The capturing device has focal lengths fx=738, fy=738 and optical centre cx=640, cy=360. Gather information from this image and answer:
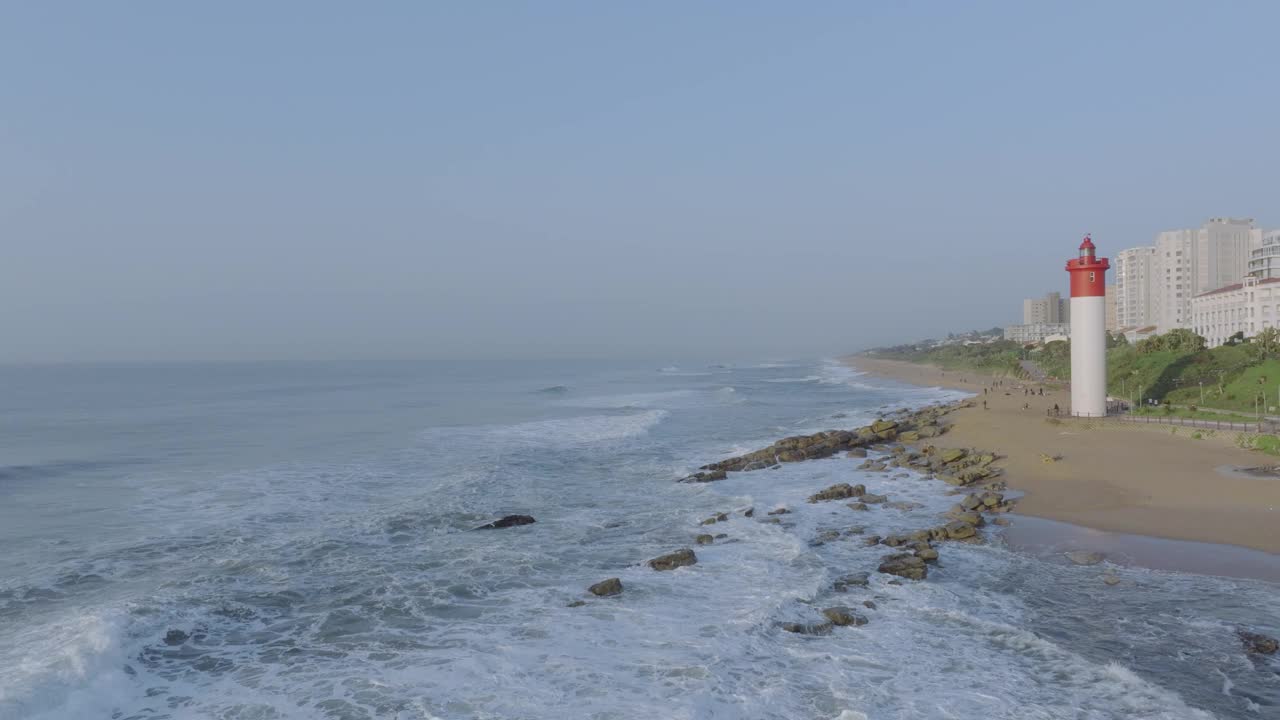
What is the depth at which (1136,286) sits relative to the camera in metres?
133

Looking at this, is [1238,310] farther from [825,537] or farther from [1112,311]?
[1112,311]

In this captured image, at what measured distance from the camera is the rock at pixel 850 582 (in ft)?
49.8

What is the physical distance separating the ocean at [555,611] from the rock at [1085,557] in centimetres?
34

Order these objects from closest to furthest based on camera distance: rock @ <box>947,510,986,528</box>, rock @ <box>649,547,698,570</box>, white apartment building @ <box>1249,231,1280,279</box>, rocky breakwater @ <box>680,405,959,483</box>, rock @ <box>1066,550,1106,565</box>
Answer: rock @ <box>1066,550,1106,565</box> < rock @ <box>649,547,698,570</box> < rock @ <box>947,510,986,528</box> < rocky breakwater @ <box>680,405,959,483</box> < white apartment building @ <box>1249,231,1280,279</box>

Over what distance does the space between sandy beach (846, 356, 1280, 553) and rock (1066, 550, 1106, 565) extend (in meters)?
2.51

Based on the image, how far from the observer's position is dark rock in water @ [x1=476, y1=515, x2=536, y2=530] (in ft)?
68.3

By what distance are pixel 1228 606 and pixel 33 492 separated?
34971 millimetres

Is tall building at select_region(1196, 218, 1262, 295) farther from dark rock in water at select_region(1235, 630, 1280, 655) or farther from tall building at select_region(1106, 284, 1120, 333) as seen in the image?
→ dark rock in water at select_region(1235, 630, 1280, 655)

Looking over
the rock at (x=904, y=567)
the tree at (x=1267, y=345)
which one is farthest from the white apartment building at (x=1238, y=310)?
the rock at (x=904, y=567)

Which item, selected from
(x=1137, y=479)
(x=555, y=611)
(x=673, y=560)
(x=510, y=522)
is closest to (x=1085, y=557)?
(x=1137, y=479)

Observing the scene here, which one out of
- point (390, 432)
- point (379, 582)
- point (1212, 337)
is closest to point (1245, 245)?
point (1212, 337)

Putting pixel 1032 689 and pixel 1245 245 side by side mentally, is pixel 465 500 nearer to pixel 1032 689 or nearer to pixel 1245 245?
pixel 1032 689

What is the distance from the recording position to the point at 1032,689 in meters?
10.8

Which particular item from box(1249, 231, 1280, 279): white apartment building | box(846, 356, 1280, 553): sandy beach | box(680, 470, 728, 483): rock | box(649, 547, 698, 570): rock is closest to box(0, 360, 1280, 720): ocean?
box(649, 547, 698, 570): rock
